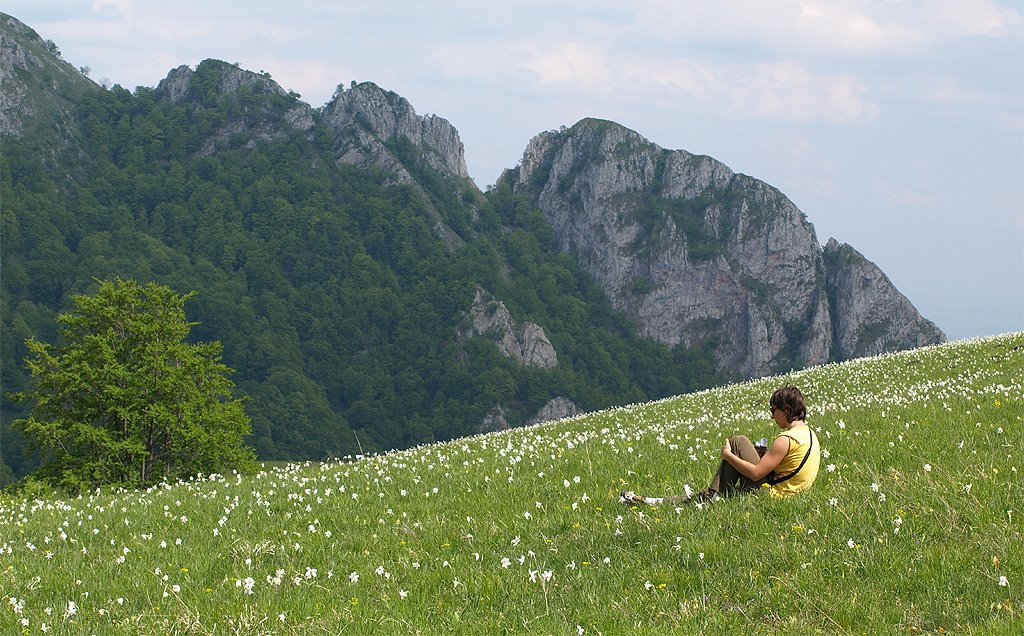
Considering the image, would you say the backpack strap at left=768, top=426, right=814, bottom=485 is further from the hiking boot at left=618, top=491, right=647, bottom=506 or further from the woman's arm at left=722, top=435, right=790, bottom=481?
the hiking boot at left=618, top=491, right=647, bottom=506

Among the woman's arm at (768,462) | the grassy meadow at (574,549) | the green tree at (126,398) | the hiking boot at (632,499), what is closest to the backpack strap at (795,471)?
the woman's arm at (768,462)

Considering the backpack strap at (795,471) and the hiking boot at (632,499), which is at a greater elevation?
the backpack strap at (795,471)

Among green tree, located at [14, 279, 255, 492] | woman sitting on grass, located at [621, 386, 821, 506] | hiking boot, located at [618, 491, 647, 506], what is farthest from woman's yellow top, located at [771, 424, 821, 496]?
green tree, located at [14, 279, 255, 492]

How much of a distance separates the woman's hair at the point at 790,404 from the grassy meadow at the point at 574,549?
713 millimetres

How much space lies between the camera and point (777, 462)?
9.58 meters

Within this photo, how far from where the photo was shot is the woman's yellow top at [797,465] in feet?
31.9

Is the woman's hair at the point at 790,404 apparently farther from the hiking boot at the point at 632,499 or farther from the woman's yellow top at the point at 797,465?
the hiking boot at the point at 632,499

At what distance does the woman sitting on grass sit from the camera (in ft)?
31.5

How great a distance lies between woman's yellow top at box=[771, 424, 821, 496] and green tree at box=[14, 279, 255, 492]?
2684cm

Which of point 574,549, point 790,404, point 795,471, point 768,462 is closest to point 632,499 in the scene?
point 574,549

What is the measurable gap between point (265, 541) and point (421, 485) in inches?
122

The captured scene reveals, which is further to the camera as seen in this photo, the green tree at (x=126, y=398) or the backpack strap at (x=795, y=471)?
the green tree at (x=126, y=398)

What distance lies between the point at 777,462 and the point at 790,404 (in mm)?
750

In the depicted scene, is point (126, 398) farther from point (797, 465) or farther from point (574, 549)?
point (797, 465)
